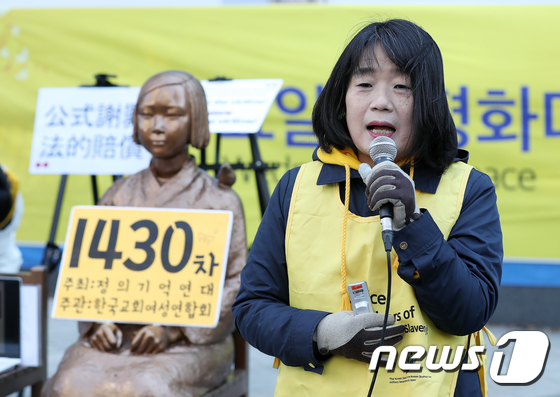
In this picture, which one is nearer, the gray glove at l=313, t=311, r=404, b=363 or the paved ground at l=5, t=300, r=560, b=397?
the gray glove at l=313, t=311, r=404, b=363

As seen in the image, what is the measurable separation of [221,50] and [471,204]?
388 cm

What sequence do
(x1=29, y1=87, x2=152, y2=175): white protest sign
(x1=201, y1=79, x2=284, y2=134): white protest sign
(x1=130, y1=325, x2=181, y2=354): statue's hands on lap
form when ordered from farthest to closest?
(x1=29, y1=87, x2=152, y2=175): white protest sign
(x1=201, y1=79, x2=284, y2=134): white protest sign
(x1=130, y1=325, x2=181, y2=354): statue's hands on lap

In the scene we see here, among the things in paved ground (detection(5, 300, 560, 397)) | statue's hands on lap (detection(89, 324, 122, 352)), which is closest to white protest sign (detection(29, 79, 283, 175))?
statue's hands on lap (detection(89, 324, 122, 352))

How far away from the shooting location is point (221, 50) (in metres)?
4.77

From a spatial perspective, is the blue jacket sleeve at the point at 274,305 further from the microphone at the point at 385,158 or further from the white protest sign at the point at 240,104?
the white protest sign at the point at 240,104

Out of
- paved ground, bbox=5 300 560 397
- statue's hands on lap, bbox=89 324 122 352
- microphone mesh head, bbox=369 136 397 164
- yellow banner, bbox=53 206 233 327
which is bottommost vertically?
paved ground, bbox=5 300 560 397

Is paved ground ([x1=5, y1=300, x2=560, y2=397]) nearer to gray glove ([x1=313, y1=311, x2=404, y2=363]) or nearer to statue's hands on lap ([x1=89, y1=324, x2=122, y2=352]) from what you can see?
statue's hands on lap ([x1=89, y1=324, x2=122, y2=352])

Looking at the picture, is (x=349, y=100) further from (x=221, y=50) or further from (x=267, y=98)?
(x=221, y=50)

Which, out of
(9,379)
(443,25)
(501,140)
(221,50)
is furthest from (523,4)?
(9,379)

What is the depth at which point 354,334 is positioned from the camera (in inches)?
42.0

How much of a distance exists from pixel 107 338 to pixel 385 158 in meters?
1.73

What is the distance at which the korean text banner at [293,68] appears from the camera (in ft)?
14.7

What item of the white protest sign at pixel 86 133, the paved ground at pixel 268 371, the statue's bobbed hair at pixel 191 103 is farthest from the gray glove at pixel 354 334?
the paved ground at pixel 268 371

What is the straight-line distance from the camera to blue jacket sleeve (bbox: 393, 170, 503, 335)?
1025mm
